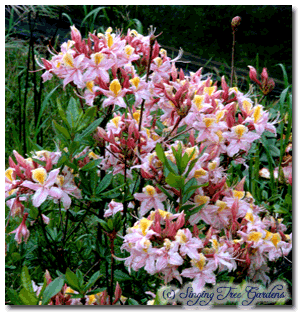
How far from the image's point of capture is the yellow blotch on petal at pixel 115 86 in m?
0.90

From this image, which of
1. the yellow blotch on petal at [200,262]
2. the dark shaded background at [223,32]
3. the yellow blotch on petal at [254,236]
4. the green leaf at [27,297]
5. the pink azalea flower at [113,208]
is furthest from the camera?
the dark shaded background at [223,32]

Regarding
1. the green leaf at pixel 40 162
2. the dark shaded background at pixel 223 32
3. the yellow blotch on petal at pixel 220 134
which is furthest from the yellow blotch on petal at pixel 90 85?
the dark shaded background at pixel 223 32

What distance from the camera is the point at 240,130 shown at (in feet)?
2.98

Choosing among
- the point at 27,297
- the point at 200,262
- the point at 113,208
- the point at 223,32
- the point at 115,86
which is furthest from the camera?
the point at 223,32

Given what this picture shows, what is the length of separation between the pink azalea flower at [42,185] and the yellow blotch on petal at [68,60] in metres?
0.27

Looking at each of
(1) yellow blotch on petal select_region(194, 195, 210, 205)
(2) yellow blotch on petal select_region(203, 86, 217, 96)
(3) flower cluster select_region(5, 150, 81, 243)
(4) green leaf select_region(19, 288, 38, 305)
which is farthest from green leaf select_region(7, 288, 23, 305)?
(2) yellow blotch on petal select_region(203, 86, 217, 96)

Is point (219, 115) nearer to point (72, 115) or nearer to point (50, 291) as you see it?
point (72, 115)

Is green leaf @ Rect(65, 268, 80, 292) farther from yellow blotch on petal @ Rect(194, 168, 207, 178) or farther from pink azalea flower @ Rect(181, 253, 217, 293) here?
yellow blotch on petal @ Rect(194, 168, 207, 178)

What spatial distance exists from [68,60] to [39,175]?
0.93 feet

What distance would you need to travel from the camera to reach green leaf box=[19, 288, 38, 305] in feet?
2.23

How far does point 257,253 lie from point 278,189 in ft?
2.94

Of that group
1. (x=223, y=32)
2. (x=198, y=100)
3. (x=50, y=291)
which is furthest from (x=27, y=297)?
(x=223, y=32)

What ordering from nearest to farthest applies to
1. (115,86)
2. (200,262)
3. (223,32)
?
(200,262)
(115,86)
(223,32)

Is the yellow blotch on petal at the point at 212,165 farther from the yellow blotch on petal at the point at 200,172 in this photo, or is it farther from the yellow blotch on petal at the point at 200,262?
the yellow blotch on petal at the point at 200,262
